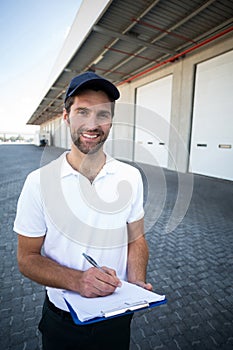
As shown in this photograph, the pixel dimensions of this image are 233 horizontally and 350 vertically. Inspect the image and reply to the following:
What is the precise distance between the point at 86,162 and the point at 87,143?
0.09m

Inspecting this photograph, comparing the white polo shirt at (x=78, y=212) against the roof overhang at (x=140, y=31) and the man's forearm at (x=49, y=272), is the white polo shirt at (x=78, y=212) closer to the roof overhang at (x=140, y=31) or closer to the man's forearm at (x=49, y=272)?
the man's forearm at (x=49, y=272)

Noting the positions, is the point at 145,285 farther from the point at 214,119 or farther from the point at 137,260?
the point at 214,119

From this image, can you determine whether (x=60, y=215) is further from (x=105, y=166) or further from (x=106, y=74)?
(x=106, y=74)

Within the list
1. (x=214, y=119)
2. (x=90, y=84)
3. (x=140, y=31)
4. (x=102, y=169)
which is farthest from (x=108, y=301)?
(x=140, y=31)

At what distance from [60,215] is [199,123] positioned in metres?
7.39

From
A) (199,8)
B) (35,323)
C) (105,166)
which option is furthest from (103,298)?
(199,8)

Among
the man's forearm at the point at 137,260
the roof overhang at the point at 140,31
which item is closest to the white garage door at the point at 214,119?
the roof overhang at the point at 140,31

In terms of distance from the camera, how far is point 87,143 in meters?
0.93

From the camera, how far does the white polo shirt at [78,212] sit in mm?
819

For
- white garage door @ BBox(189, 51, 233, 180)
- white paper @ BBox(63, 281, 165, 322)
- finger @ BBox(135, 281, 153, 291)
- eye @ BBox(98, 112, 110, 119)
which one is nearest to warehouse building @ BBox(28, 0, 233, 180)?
white garage door @ BBox(189, 51, 233, 180)

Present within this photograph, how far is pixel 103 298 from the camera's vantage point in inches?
28.6

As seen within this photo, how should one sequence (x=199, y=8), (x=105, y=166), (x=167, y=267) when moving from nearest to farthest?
(x=105, y=166) < (x=167, y=267) < (x=199, y=8)

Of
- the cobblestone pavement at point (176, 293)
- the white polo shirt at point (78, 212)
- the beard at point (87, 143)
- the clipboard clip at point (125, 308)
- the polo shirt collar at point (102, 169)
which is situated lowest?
the cobblestone pavement at point (176, 293)

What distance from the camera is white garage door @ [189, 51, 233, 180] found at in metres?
6.35
